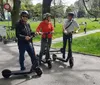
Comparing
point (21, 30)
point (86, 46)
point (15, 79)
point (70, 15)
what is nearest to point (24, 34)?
point (21, 30)

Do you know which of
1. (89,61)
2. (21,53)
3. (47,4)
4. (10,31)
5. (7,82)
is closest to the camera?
(7,82)

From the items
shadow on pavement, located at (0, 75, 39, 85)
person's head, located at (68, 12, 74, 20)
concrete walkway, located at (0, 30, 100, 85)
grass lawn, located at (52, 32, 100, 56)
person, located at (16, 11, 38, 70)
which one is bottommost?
grass lawn, located at (52, 32, 100, 56)

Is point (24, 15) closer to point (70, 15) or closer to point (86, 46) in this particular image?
point (70, 15)

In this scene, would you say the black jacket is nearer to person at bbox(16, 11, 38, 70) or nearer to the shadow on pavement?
person at bbox(16, 11, 38, 70)

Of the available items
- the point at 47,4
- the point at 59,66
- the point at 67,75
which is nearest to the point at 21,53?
the point at 67,75

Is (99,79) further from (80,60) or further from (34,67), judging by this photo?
(80,60)

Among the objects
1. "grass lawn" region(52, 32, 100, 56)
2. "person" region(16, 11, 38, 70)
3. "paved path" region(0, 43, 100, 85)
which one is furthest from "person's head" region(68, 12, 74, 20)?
"grass lawn" region(52, 32, 100, 56)

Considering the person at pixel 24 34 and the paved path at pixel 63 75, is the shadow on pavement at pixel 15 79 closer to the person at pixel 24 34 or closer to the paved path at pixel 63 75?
the paved path at pixel 63 75

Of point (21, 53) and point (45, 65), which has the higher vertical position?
point (21, 53)

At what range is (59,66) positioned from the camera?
30.4ft

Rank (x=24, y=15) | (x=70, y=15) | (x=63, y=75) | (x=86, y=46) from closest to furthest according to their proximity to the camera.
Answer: (x=24, y=15) → (x=63, y=75) → (x=70, y=15) → (x=86, y=46)

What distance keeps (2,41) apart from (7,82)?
438 inches

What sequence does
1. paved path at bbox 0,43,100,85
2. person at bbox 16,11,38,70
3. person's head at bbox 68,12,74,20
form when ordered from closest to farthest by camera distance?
paved path at bbox 0,43,100,85
person at bbox 16,11,38,70
person's head at bbox 68,12,74,20

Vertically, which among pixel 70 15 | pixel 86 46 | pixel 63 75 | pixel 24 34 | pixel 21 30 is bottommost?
pixel 86 46
